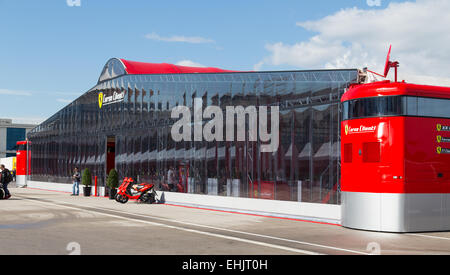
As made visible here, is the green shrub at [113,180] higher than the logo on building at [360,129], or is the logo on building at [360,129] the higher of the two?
the logo on building at [360,129]

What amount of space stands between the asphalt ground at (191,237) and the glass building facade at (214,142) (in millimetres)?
2487

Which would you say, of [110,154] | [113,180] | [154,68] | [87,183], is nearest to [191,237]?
[113,180]

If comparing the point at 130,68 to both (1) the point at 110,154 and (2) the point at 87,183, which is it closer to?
(1) the point at 110,154

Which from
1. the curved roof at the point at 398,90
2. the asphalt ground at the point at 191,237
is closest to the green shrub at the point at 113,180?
the asphalt ground at the point at 191,237

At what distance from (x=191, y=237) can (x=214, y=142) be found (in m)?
10.7

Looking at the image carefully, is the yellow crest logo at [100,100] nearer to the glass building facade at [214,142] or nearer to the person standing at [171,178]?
the glass building facade at [214,142]

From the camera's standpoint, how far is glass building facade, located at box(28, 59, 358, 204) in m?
18.1

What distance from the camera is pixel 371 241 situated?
1216cm

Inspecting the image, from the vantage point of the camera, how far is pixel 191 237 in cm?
1239

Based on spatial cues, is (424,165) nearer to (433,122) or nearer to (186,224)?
(433,122)

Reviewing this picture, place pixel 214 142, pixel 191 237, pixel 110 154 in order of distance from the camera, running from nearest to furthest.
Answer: pixel 191 237 < pixel 214 142 < pixel 110 154

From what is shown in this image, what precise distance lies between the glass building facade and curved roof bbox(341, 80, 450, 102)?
10.6ft

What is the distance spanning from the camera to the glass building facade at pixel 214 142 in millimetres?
18094

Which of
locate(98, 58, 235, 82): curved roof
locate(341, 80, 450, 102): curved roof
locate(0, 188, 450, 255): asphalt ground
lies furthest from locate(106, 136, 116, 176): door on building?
locate(341, 80, 450, 102): curved roof
